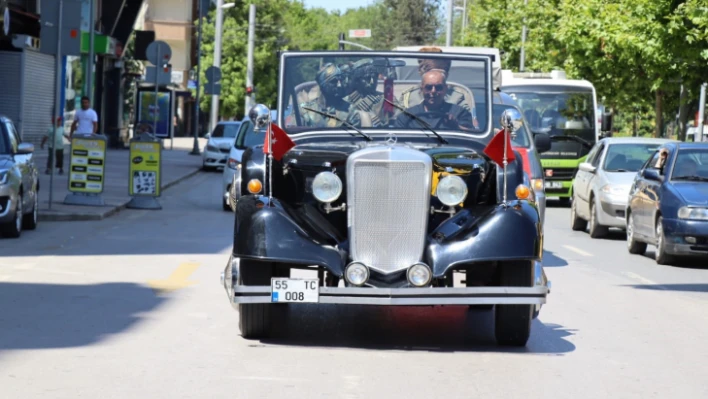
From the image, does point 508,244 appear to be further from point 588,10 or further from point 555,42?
point 555,42

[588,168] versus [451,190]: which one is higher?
[451,190]

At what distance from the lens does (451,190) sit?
29.6 feet

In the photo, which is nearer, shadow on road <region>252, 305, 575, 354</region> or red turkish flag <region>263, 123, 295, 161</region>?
shadow on road <region>252, 305, 575, 354</region>

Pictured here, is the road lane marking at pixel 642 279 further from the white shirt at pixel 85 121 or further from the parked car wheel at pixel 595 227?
the white shirt at pixel 85 121

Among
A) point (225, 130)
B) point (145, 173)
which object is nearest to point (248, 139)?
point (145, 173)

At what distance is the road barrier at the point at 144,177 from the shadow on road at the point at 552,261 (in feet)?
27.9

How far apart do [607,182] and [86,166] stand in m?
8.62

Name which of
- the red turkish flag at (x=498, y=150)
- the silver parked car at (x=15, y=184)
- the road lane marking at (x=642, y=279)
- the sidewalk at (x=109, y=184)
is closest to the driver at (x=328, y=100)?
the red turkish flag at (x=498, y=150)

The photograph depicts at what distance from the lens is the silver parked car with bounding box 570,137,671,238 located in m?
21.0

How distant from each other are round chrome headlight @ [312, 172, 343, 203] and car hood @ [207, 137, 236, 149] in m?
31.1

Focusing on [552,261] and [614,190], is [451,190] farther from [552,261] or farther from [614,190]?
[614,190]

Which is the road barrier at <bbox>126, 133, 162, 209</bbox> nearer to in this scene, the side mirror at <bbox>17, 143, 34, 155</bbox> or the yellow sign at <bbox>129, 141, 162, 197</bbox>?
Result: the yellow sign at <bbox>129, 141, 162, 197</bbox>

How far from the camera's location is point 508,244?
8711 millimetres

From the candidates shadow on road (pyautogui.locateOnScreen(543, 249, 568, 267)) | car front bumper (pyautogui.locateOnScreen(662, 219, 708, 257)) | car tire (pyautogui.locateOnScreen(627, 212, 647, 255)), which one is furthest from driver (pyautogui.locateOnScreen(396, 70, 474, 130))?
car tire (pyautogui.locateOnScreen(627, 212, 647, 255))
